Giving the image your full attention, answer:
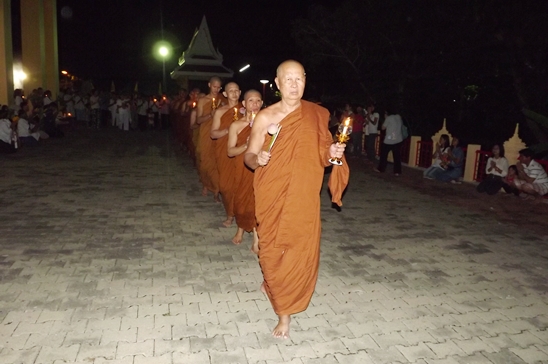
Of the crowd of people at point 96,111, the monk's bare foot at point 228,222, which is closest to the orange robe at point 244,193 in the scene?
the monk's bare foot at point 228,222

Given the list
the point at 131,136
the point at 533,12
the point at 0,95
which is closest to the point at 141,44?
the point at 131,136

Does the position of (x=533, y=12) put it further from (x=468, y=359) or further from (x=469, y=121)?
(x=468, y=359)

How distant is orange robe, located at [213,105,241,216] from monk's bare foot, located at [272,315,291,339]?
2789 millimetres

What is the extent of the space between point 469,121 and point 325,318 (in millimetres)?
25798

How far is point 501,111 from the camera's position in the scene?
928 inches

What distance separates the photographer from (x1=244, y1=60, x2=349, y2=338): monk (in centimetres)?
364

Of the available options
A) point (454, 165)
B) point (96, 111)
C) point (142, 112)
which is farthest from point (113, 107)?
point (454, 165)

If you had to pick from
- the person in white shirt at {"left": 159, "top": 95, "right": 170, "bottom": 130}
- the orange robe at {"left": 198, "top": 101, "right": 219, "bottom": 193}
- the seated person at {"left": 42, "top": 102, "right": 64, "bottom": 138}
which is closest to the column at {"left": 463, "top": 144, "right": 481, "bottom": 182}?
the orange robe at {"left": 198, "top": 101, "right": 219, "bottom": 193}

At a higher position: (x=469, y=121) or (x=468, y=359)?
(x=469, y=121)

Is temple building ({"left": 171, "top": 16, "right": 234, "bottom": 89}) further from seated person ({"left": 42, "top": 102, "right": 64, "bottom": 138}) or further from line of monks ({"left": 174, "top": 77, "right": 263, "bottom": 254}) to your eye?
line of monks ({"left": 174, "top": 77, "right": 263, "bottom": 254})

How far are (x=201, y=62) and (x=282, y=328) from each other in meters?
22.0

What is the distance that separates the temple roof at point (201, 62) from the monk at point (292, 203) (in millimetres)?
20324

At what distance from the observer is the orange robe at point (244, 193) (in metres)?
5.56

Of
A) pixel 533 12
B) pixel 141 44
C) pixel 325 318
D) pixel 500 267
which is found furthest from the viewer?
pixel 141 44
